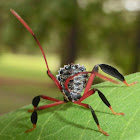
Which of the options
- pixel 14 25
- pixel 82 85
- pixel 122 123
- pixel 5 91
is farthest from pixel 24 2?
pixel 122 123

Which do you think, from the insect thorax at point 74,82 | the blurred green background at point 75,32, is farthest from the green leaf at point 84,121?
the blurred green background at point 75,32

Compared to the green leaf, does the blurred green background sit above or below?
below

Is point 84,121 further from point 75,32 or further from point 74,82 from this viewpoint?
point 75,32

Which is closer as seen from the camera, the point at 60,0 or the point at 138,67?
the point at 60,0

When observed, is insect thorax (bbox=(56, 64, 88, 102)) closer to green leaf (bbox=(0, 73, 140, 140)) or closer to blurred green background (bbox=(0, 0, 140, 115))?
green leaf (bbox=(0, 73, 140, 140))

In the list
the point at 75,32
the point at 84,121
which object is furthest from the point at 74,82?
the point at 75,32

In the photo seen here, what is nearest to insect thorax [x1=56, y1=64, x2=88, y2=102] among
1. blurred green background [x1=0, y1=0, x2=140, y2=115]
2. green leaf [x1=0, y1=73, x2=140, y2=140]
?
green leaf [x1=0, y1=73, x2=140, y2=140]

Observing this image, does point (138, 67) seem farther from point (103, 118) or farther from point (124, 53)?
point (103, 118)

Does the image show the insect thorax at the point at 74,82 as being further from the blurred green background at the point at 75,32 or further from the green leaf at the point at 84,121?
the blurred green background at the point at 75,32

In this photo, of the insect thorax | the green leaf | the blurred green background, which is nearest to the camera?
the green leaf
